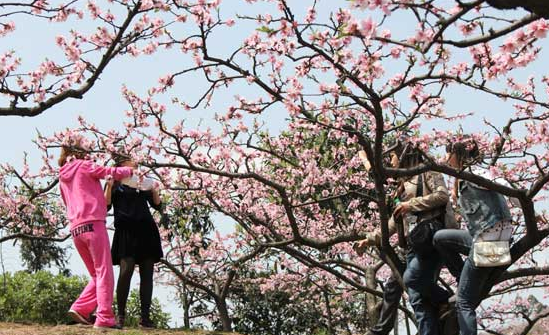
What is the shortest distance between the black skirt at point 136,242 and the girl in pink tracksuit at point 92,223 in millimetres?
215

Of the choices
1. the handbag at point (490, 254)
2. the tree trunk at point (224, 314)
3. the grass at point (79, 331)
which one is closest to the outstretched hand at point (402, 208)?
the handbag at point (490, 254)

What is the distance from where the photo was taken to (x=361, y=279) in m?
10.9

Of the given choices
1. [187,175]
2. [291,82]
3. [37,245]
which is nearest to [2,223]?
[187,175]

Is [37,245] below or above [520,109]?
above

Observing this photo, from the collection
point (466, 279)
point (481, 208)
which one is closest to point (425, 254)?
point (466, 279)

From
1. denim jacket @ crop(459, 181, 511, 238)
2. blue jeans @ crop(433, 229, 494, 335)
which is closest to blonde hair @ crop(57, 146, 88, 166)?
blue jeans @ crop(433, 229, 494, 335)

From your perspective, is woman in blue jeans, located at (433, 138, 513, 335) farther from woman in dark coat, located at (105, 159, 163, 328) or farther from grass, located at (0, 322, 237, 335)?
woman in dark coat, located at (105, 159, 163, 328)

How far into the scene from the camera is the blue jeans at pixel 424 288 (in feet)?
17.6

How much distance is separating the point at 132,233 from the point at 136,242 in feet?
0.27

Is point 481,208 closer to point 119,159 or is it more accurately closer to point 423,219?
point 423,219

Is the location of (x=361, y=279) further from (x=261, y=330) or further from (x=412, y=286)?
(x=412, y=286)

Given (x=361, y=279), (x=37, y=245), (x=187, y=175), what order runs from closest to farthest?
1. (x=187, y=175)
2. (x=361, y=279)
3. (x=37, y=245)

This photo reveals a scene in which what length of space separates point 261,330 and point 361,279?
336 centimetres

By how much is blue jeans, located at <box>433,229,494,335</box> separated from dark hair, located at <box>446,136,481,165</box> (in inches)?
18.8
